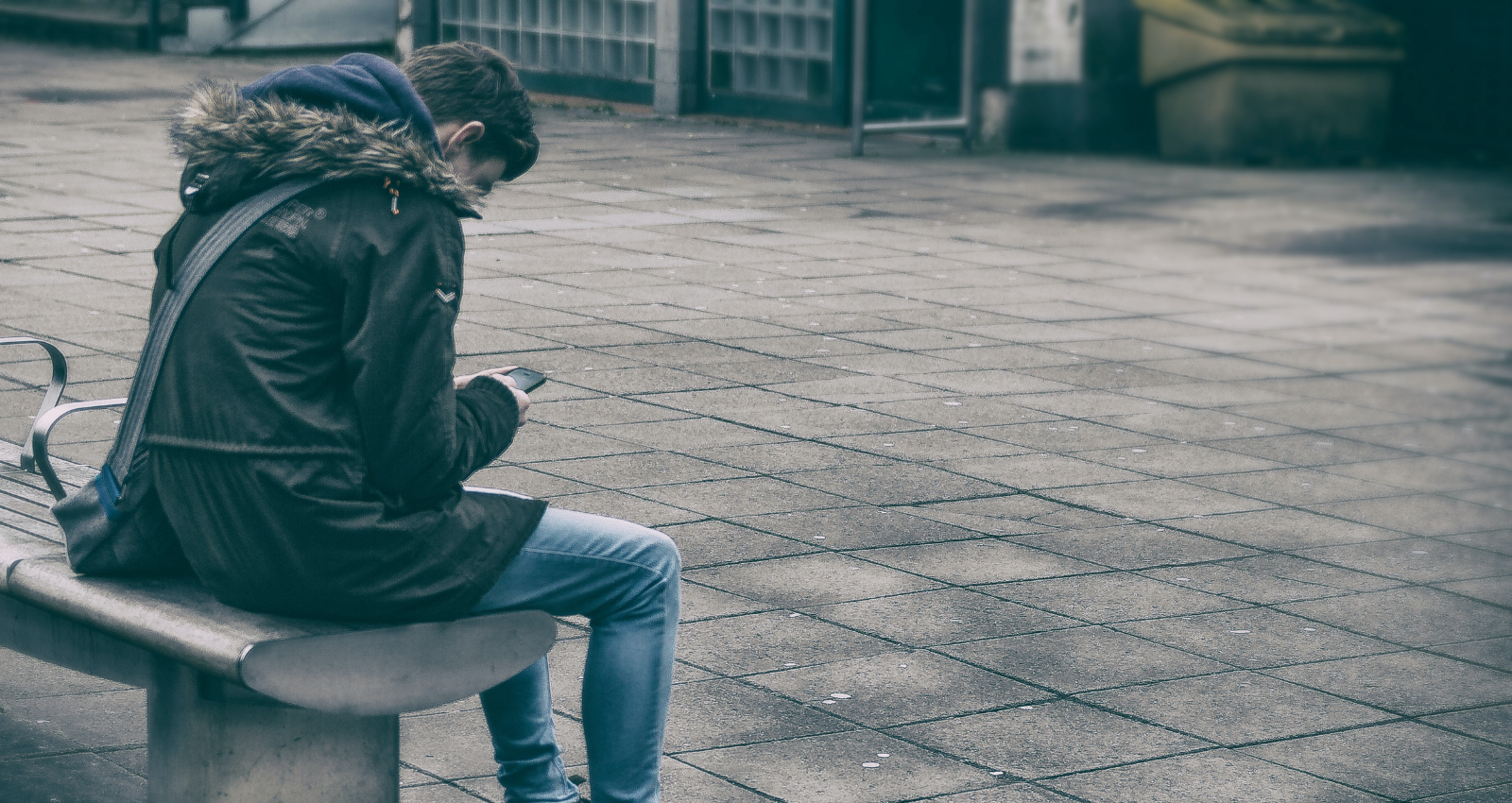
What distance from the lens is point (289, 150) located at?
2.88 metres

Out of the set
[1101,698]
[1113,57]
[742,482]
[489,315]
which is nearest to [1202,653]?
[1101,698]

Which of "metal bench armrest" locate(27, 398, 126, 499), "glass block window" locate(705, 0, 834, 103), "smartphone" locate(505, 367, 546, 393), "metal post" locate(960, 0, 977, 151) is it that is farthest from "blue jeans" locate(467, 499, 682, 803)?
"glass block window" locate(705, 0, 834, 103)

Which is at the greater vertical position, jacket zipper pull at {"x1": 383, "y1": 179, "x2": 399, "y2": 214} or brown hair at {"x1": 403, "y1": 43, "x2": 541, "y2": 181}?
brown hair at {"x1": 403, "y1": 43, "x2": 541, "y2": 181}

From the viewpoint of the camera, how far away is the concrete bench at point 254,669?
290cm

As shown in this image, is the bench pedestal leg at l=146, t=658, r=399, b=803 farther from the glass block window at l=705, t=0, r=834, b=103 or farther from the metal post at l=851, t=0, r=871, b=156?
the glass block window at l=705, t=0, r=834, b=103

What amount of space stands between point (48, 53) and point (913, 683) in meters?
19.1

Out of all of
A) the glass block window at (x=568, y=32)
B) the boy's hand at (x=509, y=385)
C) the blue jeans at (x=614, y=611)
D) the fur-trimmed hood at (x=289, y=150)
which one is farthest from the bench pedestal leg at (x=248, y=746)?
the glass block window at (x=568, y=32)

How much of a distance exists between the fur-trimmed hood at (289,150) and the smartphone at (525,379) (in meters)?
0.41

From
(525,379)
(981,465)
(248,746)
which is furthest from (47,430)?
(981,465)

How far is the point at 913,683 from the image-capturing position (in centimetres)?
439

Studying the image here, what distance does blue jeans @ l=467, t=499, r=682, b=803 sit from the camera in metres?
3.17

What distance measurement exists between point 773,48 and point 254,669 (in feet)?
47.5

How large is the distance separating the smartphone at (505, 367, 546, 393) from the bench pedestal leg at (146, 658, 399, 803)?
57 cm

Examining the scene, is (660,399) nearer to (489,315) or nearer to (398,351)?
(489,315)
